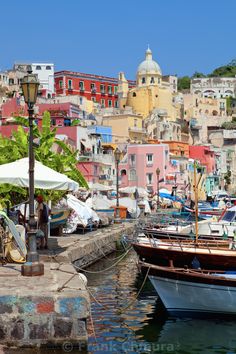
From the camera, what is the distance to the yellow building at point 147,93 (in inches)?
4621

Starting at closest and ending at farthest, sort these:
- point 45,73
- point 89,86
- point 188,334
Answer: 1. point 188,334
2. point 45,73
3. point 89,86

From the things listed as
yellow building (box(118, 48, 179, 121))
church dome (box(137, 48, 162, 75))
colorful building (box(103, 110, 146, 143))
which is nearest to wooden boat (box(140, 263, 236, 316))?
colorful building (box(103, 110, 146, 143))

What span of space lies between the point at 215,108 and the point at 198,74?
44777mm

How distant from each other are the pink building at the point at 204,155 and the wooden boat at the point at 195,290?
80598mm

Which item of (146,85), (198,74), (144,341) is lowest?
(144,341)

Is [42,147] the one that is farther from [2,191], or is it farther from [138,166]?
[138,166]

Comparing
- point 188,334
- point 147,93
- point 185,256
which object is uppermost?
point 147,93

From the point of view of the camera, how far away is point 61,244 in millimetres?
22828

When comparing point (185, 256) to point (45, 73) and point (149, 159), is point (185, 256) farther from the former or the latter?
point (45, 73)

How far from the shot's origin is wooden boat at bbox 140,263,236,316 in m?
15.2

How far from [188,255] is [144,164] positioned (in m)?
59.5

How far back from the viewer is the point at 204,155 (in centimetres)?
9769

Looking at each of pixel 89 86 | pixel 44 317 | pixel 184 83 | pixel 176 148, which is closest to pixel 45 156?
pixel 44 317

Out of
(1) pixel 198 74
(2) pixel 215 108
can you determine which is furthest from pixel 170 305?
(1) pixel 198 74
